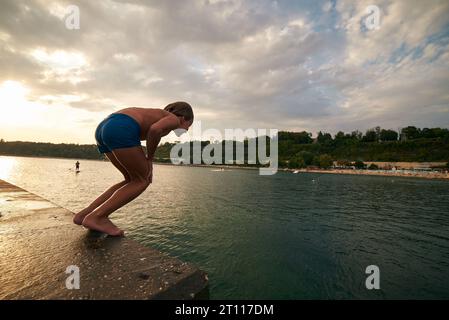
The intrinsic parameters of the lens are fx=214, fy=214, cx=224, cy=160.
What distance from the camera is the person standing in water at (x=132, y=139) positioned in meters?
3.03

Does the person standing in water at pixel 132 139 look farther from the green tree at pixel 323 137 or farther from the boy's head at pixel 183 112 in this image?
the green tree at pixel 323 137

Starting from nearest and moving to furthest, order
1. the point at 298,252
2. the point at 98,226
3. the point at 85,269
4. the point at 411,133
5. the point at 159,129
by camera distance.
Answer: the point at 85,269, the point at 159,129, the point at 98,226, the point at 298,252, the point at 411,133

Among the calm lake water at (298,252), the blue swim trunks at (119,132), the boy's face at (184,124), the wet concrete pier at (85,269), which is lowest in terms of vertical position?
the calm lake water at (298,252)

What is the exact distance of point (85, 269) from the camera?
2.28 m

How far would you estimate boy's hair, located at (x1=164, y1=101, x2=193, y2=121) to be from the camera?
343 centimetres

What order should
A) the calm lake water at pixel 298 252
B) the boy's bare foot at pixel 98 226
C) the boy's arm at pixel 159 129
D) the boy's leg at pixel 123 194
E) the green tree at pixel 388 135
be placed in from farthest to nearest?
the green tree at pixel 388 135 < the calm lake water at pixel 298 252 < the boy's bare foot at pixel 98 226 < the boy's leg at pixel 123 194 < the boy's arm at pixel 159 129

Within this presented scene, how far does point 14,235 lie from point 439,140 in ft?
575

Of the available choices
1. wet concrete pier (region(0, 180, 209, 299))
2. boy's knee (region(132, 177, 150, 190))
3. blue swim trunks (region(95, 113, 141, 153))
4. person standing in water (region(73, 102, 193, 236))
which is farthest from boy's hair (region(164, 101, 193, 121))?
wet concrete pier (region(0, 180, 209, 299))

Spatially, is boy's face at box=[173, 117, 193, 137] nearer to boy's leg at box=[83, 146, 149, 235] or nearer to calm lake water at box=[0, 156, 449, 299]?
boy's leg at box=[83, 146, 149, 235]

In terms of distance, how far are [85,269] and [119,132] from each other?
1722 mm

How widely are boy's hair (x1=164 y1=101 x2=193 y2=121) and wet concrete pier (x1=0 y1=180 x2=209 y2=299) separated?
2044mm

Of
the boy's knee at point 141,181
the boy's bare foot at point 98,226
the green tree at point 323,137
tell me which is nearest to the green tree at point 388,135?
the green tree at point 323,137

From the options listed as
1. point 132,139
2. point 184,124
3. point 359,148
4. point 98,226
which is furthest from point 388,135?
point 98,226

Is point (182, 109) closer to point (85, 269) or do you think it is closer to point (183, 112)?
point (183, 112)
